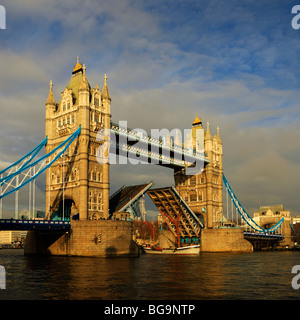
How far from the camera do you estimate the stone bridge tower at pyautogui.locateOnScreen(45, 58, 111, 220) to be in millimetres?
70250

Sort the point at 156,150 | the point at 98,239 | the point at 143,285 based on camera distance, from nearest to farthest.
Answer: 1. the point at 143,285
2. the point at 98,239
3. the point at 156,150

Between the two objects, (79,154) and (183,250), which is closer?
(79,154)

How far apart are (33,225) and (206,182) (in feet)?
167

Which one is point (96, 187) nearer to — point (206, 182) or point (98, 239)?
point (98, 239)

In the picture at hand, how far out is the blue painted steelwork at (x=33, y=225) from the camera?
Answer: 5891 centimetres

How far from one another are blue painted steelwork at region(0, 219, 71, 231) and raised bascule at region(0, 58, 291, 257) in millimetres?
147

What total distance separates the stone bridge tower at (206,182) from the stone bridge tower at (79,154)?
115ft

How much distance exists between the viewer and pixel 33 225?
61.5 meters

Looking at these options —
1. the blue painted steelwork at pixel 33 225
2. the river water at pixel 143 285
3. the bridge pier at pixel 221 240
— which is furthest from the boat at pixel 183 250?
the river water at pixel 143 285

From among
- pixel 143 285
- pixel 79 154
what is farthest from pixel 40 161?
pixel 143 285

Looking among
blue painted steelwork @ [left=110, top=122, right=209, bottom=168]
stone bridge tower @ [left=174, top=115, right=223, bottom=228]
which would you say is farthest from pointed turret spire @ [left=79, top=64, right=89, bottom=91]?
stone bridge tower @ [left=174, top=115, right=223, bottom=228]

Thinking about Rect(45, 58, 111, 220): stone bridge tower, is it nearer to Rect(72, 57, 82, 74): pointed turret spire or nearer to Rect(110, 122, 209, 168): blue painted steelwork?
Rect(72, 57, 82, 74): pointed turret spire

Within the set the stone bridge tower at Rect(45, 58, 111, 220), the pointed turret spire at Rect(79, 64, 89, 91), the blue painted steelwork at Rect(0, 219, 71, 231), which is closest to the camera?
the blue painted steelwork at Rect(0, 219, 71, 231)

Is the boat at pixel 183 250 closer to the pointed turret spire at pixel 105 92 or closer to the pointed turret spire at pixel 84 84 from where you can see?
the pointed turret spire at pixel 105 92
